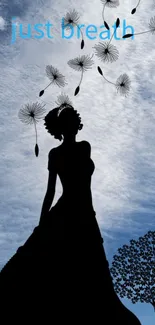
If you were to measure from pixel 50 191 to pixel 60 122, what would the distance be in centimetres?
99

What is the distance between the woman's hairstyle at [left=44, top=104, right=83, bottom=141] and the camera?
15.3 feet

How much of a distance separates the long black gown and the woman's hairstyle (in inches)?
31.8

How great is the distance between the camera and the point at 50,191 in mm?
4297

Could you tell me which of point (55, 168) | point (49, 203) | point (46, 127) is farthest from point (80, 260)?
point (46, 127)

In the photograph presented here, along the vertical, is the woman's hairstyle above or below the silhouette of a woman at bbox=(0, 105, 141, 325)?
above

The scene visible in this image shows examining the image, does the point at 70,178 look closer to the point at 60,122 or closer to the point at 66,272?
the point at 60,122

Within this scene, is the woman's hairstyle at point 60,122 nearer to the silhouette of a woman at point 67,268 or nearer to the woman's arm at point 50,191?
the woman's arm at point 50,191

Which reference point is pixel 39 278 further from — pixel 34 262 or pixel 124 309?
pixel 124 309

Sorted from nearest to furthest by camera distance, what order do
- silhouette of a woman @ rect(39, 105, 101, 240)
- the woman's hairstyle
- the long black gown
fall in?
the long black gown, silhouette of a woman @ rect(39, 105, 101, 240), the woman's hairstyle

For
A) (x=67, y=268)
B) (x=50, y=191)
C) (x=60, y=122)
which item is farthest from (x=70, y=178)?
(x=67, y=268)

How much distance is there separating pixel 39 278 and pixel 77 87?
2.49 metres

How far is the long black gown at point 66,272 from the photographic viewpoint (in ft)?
11.7

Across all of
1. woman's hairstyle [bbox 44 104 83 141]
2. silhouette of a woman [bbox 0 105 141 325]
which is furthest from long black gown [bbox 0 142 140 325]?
woman's hairstyle [bbox 44 104 83 141]

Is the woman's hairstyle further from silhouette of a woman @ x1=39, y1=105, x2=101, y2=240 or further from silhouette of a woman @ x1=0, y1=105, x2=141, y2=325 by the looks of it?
silhouette of a woman @ x1=0, y1=105, x2=141, y2=325
